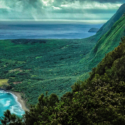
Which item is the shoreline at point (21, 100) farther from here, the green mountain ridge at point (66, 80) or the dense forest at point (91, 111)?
the dense forest at point (91, 111)

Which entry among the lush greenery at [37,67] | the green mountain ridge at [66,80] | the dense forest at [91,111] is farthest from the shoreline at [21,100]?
the dense forest at [91,111]

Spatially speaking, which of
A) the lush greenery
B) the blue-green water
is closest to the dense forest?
the blue-green water

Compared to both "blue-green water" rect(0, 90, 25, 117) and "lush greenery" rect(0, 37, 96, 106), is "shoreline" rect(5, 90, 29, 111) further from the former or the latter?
"lush greenery" rect(0, 37, 96, 106)

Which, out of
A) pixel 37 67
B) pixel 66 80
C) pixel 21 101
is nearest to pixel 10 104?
pixel 21 101

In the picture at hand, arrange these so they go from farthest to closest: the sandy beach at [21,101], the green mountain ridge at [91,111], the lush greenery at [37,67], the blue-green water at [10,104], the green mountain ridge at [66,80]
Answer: the lush greenery at [37,67]
the sandy beach at [21,101]
the blue-green water at [10,104]
the green mountain ridge at [66,80]
the green mountain ridge at [91,111]

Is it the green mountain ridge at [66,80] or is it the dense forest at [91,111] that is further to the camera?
the green mountain ridge at [66,80]

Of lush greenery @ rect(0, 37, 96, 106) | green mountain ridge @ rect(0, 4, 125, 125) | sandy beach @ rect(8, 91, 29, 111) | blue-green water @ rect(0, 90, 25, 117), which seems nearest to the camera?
green mountain ridge @ rect(0, 4, 125, 125)

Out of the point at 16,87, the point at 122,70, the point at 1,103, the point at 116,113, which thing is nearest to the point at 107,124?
the point at 116,113

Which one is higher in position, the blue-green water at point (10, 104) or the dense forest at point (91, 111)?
the dense forest at point (91, 111)
